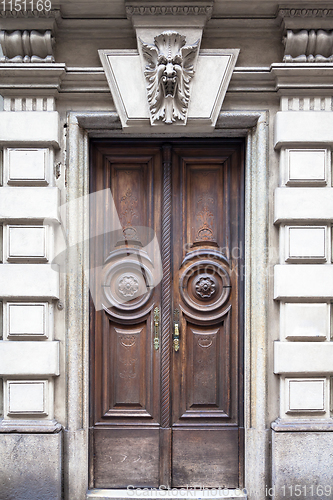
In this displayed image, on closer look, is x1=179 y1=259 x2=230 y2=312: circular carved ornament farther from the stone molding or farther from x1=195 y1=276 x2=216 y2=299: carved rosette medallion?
the stone molding

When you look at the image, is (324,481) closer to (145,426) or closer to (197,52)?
(145,426)

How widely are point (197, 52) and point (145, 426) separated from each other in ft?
Result: 11.2

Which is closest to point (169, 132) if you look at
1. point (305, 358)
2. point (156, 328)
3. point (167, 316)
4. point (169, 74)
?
point (169, 74)

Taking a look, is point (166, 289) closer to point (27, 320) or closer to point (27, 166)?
point (27, 320)

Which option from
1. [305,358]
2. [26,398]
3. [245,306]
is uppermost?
[245,306]

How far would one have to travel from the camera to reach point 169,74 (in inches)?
135

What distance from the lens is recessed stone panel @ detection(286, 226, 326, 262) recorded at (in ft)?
11.6

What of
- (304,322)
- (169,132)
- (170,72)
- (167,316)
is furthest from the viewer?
(167,316)

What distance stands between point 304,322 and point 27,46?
3448 millimetres

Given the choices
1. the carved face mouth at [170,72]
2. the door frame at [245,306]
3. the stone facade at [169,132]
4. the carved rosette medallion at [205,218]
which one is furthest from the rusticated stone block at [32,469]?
the carved face mouth at [170,72]

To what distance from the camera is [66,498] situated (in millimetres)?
3547

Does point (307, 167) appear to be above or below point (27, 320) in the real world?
above

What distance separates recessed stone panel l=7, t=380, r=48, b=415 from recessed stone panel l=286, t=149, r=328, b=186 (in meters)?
2.86

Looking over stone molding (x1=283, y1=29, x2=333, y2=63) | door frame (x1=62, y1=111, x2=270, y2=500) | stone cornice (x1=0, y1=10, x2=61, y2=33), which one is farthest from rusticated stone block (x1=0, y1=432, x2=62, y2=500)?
stone molding (x1=283, y1=29, x2=333, y2=63)
